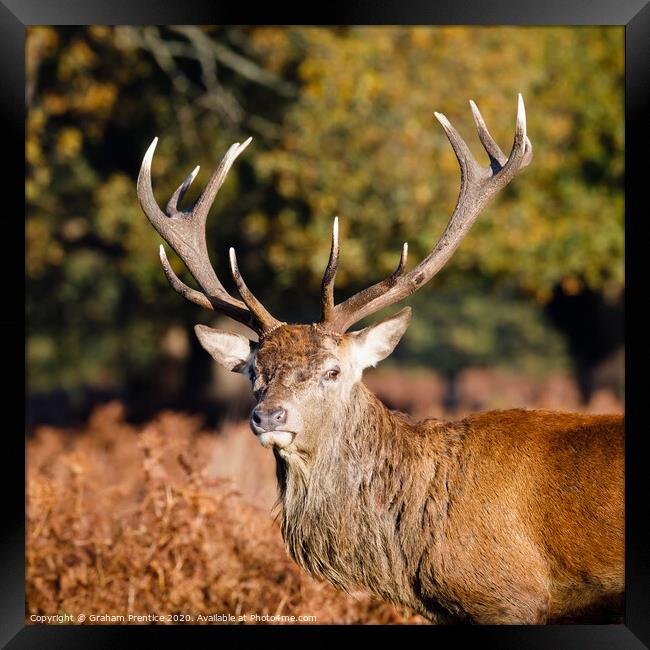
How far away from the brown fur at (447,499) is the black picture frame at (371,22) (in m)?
0.11

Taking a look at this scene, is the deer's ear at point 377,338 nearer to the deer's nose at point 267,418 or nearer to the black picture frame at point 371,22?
the deer's nose at point 267,418

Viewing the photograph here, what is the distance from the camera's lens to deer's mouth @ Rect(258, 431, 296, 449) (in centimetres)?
438

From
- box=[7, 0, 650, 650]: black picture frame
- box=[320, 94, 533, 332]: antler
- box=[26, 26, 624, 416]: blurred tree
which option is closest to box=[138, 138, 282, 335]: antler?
box=[320, 94, 533, 332]: antler

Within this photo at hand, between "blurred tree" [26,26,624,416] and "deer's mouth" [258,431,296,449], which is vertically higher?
"blurred tree" [26,26,624,416]

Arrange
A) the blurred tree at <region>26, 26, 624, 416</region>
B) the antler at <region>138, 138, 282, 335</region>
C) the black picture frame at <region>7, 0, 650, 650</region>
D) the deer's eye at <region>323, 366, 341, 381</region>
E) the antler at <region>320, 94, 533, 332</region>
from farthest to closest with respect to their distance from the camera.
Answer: the blurred tree at <region>26, 26, 624, 416</region> < the antler at <region>138, 138, 282, 335</region> < the antler at <region>320, 94, 533, 332</region> < the deer's eye at <region>323, 366, 341, 381</region> < the black picture frame at <region>7, 0, 650, 650</region>

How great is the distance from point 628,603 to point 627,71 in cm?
236

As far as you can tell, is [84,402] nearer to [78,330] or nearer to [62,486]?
[78,330]

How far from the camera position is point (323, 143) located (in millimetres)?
11836

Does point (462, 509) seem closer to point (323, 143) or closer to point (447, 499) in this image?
point (447, 499)

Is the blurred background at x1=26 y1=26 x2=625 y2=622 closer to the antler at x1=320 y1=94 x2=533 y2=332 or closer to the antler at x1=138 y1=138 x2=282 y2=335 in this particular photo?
the antler at x1=138 y1=138 x2=282 y2=335

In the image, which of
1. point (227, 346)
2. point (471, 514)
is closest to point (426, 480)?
point (471, 514)

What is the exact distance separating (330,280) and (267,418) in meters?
0.75

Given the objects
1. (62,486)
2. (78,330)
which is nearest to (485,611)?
(62,486)

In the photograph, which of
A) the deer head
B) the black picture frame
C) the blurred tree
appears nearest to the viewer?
the black picture frame
